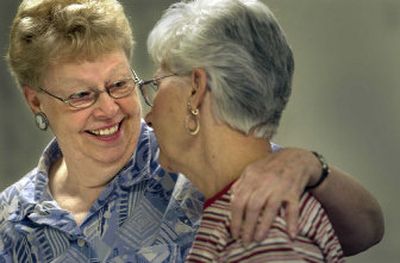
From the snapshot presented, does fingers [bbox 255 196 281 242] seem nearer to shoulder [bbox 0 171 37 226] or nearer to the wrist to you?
the wrist

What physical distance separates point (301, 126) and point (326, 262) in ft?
5.19

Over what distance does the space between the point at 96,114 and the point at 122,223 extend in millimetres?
302

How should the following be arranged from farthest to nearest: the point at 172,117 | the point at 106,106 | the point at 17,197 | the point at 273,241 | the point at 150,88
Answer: the point at 17,197, the point at 106,106, the point at 150,88, the point at 172,117, the point at 273,241

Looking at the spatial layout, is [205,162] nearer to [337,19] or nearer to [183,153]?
[183,153]

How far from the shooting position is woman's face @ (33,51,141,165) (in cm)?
251

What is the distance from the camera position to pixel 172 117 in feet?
6.95

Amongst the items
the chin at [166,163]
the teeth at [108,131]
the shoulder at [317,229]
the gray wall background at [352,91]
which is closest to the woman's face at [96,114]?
the teeth at [108,131]

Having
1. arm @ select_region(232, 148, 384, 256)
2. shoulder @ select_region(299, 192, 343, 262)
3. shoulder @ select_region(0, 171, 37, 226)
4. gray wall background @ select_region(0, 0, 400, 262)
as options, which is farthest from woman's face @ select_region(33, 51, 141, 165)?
gray wall background @ select_region(0, 0, 400, 262)

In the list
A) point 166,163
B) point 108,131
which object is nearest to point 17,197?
point 108,131

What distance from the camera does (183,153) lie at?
2123mm

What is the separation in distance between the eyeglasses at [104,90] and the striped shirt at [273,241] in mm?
617

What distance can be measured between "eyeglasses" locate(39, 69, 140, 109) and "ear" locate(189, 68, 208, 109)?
1.63 ft

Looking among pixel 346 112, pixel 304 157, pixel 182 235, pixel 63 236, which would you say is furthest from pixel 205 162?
pixel 346 112

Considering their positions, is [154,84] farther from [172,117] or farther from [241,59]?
[241,59]
